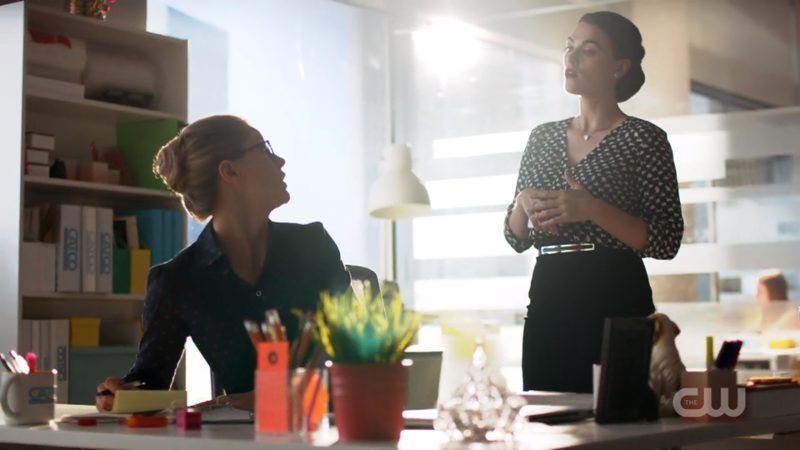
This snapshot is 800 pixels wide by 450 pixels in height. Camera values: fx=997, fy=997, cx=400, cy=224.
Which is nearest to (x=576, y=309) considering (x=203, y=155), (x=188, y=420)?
(x=203, y=155)

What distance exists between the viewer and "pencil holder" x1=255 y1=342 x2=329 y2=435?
121 centimetres

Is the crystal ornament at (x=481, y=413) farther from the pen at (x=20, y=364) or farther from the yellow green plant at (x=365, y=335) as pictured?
the pen at (x=20, y=364)

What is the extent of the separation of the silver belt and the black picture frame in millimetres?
942

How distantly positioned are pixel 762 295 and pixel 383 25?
3015 millimetres

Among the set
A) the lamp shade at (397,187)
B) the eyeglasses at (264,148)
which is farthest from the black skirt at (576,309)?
the lamp shade at (397,187)

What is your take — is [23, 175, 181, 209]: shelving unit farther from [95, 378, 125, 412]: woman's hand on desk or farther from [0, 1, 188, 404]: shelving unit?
[95, 378, 125, 412]: woman's hand on desk

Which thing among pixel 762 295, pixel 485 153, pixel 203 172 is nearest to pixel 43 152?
pixel 203 172

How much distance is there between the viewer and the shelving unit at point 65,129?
360 centimetres

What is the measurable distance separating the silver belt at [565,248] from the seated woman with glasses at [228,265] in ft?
1.60

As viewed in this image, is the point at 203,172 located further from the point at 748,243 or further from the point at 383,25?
the point at 383,25

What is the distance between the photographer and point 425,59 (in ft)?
22.2

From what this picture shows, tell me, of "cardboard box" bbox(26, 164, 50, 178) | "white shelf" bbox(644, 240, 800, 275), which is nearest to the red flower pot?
"cardboard box" bbox(26, 164, 50, 178)

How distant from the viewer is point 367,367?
3.73 feet

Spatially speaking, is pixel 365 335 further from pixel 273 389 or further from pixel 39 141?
pixel 39 141
